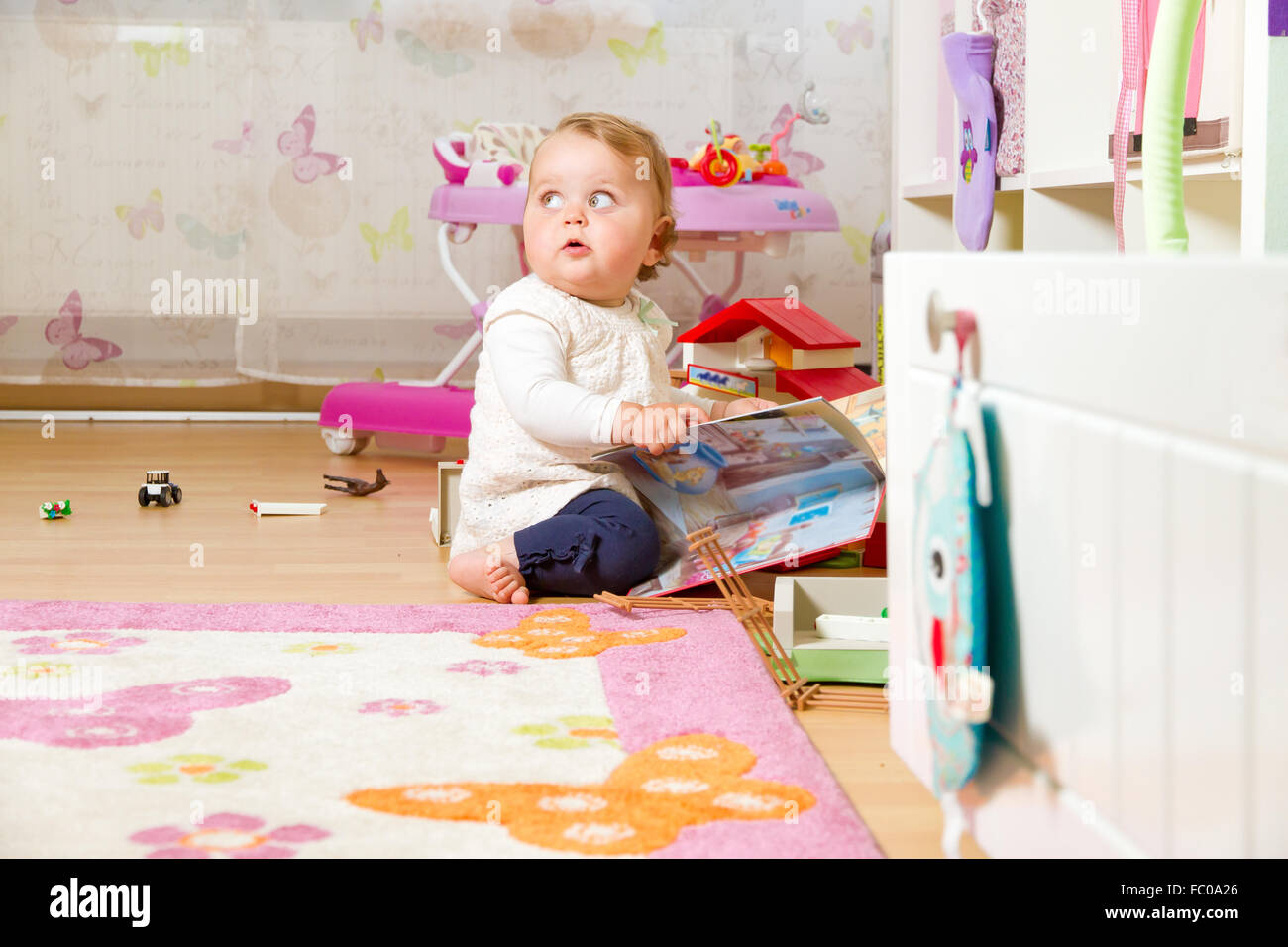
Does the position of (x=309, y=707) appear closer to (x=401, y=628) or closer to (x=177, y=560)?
(x=401, y=628)

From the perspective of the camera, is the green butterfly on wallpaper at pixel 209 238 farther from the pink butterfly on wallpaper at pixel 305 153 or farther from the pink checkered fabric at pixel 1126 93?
the pink checkered fabric at pixel 1126 93

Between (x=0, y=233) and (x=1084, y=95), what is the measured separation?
81.8 inches

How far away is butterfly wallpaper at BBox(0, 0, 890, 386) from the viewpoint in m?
2.58

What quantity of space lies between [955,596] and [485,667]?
49cm

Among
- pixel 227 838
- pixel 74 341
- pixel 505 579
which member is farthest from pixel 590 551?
pixel 74 341

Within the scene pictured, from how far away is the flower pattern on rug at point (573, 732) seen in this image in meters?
0.80

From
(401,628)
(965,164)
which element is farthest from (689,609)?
(965,164)

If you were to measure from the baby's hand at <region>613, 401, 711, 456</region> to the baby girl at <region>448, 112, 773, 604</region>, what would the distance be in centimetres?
2

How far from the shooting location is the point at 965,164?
1695 mm

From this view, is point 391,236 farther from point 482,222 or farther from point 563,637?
point 563,637

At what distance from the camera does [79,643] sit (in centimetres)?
103

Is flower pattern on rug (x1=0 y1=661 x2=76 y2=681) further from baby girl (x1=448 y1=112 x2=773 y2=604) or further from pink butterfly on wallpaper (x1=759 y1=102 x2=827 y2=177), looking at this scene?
pink butterfly on wallpaper (x1=759 y1=102 x2=827 y2=177)

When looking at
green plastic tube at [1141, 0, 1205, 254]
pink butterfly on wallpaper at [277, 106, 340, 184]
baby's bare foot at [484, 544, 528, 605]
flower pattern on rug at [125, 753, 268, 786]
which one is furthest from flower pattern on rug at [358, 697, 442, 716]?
pink butterfly on wallpaper at [277, 106, 340, 184]

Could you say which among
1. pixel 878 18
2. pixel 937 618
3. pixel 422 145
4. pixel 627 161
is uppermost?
pixel 878 18
